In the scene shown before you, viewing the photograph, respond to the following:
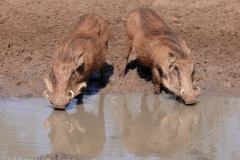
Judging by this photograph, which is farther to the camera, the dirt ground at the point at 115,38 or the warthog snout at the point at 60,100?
the dirt ground at the point at 115,38

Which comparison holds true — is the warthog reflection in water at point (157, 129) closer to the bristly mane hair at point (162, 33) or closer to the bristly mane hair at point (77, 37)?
the bristly mane hair at point (162, 33)

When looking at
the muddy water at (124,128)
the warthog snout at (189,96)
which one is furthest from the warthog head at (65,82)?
the warthog snout at (189,96)

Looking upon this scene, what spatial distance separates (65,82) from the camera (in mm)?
6355

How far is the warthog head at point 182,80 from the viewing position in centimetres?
674

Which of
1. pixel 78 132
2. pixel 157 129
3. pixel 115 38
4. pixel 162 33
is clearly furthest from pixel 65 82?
pixel 115 38

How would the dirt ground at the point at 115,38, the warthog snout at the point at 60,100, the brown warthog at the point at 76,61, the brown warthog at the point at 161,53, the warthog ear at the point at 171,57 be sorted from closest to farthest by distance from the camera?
the warthog snout at the point at 60,100, the brown warthog at the point at 76,61, the brown warthog at the point at 161,53, the warthog ear at the point at 171,57, the dirt ground at the point at 115,38

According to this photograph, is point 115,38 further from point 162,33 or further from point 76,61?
point 76,61

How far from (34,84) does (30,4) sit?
273 cm

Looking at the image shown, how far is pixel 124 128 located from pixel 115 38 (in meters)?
3.23

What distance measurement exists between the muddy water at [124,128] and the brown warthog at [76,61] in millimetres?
217

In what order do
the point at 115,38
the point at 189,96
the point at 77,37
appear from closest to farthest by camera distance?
the point at 189,96 → the point at 77,37 → the point at 115,38

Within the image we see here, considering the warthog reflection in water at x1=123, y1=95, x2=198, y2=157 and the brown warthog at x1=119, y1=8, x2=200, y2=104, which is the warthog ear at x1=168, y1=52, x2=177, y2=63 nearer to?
the brown warthog at x1=119, y1=8, x2=200, y2=104

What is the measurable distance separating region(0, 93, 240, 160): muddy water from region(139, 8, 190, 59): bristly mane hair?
2.17 ft

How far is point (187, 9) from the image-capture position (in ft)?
32.8
